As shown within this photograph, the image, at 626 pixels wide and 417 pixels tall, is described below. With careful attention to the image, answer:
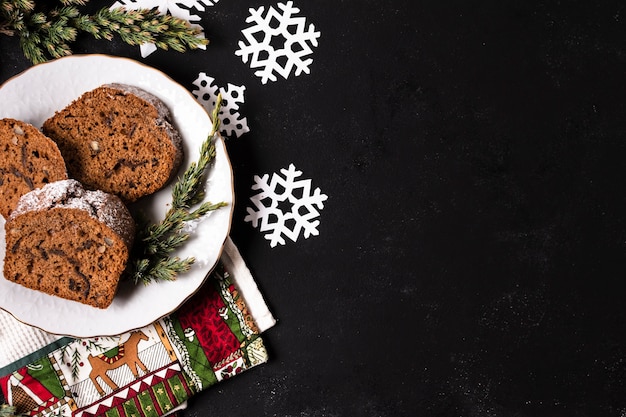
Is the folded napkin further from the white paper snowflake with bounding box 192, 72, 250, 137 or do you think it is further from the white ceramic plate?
the white paper snowflake with bounding box 192, 72, 250, 137

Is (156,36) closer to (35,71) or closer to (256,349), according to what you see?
(35,71)

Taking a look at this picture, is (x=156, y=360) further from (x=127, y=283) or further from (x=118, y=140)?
(x=118, y=140)

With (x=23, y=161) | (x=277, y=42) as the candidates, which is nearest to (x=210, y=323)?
(x=23, y=161)

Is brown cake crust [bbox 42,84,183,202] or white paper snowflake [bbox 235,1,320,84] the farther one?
white paper snowflake [bbox 235,1,320,84]

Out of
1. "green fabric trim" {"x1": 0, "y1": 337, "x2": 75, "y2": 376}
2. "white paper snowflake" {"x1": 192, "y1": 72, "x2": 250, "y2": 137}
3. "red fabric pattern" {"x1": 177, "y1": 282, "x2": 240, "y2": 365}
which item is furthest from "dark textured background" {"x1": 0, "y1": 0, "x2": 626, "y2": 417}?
"green fabric trim" {"x1": 0, "y1": 337, "x2": 75, "y2": 376}

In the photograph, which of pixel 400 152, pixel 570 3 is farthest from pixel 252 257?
pixel 570 3
